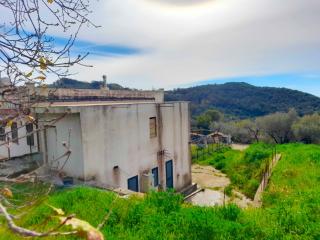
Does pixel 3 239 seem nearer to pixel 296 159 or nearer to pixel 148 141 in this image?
pixel 148 141

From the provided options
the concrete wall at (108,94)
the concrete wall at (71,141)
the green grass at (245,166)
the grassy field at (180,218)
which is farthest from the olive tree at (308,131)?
the concrete wall at (71,141)

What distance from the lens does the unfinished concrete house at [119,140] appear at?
1025cm

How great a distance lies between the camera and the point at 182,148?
16000mm

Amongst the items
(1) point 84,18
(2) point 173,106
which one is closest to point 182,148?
(2) point 173,106

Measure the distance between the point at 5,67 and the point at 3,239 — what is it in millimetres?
3033

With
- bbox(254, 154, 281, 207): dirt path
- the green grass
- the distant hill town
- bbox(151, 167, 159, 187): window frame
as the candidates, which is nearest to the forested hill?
the distant hill town

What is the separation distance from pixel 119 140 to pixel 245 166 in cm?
850

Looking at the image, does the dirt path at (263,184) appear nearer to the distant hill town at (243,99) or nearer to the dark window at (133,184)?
the dark window at (133,184)

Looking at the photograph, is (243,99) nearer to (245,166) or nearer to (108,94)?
(245,166)

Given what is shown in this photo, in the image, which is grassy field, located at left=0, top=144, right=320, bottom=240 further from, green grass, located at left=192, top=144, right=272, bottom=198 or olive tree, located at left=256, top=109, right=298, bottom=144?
olive tree, located at left=256, top=109, right=298, bottom=144

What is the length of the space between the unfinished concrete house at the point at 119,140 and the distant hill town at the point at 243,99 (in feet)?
144

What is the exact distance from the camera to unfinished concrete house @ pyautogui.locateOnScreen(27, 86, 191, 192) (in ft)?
33.6

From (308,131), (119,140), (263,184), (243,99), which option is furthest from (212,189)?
(243,99)

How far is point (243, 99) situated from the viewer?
238 ft
